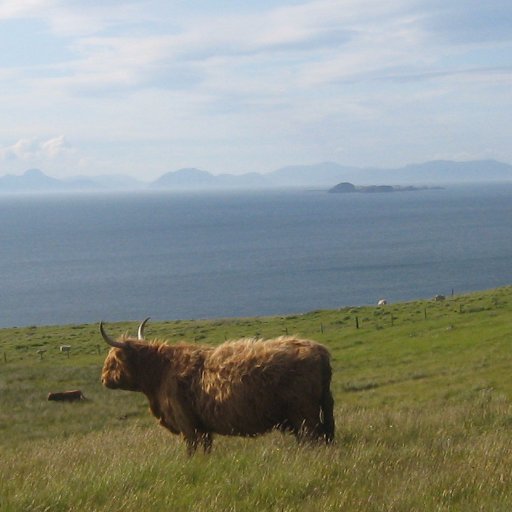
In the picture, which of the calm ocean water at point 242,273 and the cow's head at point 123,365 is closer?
the cow's head at point 123,365

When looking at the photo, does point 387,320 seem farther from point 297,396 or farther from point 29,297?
point 29,297

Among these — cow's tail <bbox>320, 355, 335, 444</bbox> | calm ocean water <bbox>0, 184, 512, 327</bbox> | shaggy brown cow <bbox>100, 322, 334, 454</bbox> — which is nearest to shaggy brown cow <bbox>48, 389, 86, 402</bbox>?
shaggy brown cow <bbox>100, 322, 334, 454</bbox>

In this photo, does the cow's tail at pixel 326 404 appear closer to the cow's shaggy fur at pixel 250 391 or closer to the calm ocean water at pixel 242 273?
the cow's shaggy fur at pixel 250 391

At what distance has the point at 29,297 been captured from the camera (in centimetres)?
11319

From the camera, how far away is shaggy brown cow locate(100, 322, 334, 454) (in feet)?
30.7

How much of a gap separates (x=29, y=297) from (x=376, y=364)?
87.6m

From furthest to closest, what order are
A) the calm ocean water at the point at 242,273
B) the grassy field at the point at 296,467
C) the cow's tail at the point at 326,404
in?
the calm ocean water at the point at 242,273 < the cow's tail at the point at 326,404 < the grassy field at the point at 296,467

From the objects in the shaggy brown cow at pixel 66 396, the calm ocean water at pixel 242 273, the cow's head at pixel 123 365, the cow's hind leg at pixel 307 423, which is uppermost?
the cow's head at pixel 123 365

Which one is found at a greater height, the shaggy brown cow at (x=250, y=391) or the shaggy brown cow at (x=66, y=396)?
the shaggy brown cow at (x=250, y=391)

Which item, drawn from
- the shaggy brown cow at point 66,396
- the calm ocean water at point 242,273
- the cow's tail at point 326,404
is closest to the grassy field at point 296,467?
the cow's tail at point 326,404

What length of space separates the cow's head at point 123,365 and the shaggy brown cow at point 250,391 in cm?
74

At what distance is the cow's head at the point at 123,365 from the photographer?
10969 mm

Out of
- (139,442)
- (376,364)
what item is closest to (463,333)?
(376,364)

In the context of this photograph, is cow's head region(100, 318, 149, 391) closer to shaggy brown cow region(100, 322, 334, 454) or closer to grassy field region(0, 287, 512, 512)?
shaggy brown cow region(100, 322, 334, 454)
